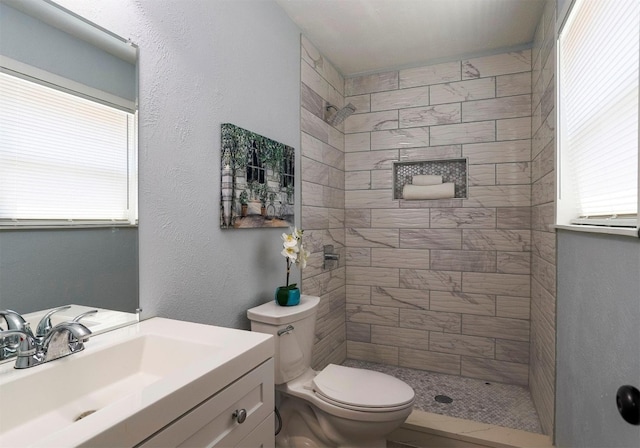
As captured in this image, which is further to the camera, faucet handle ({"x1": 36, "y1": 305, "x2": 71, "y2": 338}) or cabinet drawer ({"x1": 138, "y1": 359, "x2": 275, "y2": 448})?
faucet handle ({"x1": 36, "y1": 305, "x2": 71, "y2": 338})

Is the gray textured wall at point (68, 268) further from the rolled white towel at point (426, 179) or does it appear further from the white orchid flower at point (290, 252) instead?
the rolled white towel at point (426, 179)

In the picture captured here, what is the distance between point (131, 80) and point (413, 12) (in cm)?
176

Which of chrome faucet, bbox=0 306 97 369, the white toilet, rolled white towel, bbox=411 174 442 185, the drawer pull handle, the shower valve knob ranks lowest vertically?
the white toilet

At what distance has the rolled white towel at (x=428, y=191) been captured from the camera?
281 centimetres

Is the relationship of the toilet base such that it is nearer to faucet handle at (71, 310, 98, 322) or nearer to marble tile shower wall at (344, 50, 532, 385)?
faucet handle at (71, 310, 98, 322)

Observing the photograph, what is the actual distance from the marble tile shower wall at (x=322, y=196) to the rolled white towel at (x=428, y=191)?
56 cm

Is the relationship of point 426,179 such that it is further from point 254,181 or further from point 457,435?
point 457,435

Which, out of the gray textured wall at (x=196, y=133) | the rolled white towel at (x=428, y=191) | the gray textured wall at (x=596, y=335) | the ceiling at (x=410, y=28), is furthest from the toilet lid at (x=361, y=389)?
the ceiling at (x=410, y=28)

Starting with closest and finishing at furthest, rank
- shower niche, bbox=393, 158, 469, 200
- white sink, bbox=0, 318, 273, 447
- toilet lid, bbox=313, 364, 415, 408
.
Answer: white sink, bbox=0, 318, 273, 447 → toilet lid, bbox=313, 364, 415, 408 → shower niche, bbox=393, 158, 469, 200

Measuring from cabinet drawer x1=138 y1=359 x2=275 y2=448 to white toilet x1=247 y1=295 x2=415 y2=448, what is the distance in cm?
59

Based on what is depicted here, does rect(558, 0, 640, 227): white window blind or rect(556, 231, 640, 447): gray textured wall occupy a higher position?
rect(558, 0, 640, 227): white window blind

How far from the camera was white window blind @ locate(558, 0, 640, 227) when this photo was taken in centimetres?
106

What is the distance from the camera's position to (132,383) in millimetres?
1094

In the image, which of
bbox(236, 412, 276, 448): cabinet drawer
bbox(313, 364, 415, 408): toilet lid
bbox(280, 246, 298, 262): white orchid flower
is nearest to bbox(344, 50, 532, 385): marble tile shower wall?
bbox(313, 364, 415, 408): toilet lid
